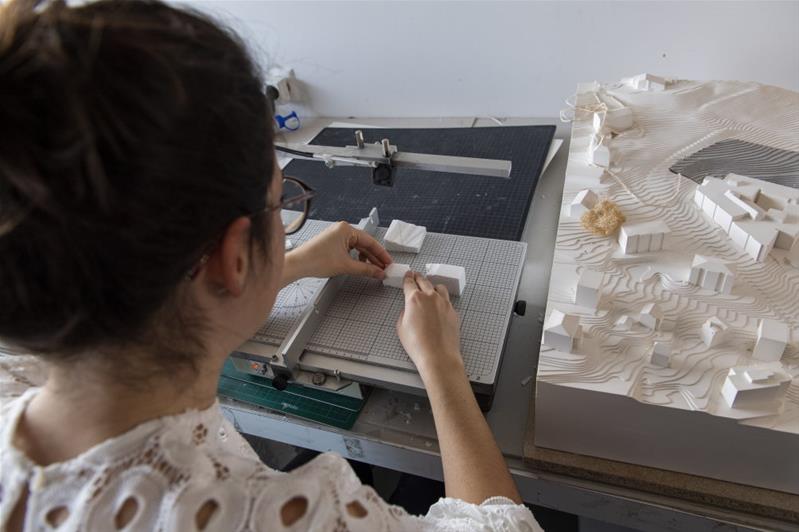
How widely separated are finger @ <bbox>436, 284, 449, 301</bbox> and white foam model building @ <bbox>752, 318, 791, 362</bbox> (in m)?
0.51

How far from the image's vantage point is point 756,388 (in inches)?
28.9

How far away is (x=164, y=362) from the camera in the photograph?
58 centimetres

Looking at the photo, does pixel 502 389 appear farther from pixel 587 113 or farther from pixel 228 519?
pixel 587 113

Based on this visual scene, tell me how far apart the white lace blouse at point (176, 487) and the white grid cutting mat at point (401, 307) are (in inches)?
13.7

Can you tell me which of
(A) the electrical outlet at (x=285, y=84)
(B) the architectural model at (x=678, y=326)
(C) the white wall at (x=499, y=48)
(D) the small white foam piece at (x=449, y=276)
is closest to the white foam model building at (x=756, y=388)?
(B) the architectural model at (x=678, y=326)

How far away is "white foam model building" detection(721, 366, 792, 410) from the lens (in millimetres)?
737

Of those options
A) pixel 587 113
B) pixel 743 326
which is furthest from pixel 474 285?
pixel 587 113

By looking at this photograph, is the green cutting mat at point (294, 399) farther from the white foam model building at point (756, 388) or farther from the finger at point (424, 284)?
the white foam model building at point (756, 388)

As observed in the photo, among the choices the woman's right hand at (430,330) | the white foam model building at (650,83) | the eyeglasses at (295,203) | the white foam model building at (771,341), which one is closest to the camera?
the eyeglasses at (295,203)

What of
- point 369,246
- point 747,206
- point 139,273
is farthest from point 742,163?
point 139,273

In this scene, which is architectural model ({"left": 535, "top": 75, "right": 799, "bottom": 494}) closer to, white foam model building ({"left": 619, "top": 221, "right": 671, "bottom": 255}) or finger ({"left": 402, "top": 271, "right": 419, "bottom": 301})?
white foam model building ({"left": 619, "top": 221, "right": 671, "bottom": 255})

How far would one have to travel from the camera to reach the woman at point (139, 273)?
421 mm

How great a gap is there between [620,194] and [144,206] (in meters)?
0.99

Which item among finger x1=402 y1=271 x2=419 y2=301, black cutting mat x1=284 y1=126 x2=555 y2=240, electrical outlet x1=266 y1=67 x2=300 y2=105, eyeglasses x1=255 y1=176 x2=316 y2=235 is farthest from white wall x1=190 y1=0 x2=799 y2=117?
finger x1=402 y1=271 x2=419 y2=301
